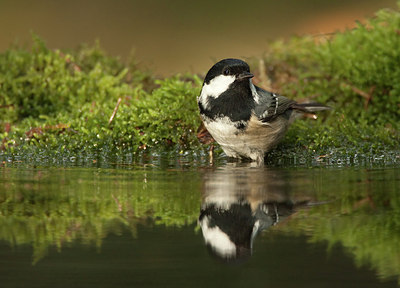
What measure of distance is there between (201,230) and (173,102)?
3.87 m

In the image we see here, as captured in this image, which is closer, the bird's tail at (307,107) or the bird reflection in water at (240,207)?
the bird reflection in water at (240,207)

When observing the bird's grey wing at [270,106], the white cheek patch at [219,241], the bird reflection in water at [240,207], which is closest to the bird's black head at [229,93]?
the bird's grey wing at [270,106]

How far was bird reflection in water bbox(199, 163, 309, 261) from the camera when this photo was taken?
2742 millimetres

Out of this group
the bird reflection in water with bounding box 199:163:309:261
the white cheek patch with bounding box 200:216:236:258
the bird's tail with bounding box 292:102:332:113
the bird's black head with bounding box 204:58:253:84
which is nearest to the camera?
the white cheek patch with bounding box 200:216:236:258

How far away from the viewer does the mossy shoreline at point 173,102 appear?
611 cm

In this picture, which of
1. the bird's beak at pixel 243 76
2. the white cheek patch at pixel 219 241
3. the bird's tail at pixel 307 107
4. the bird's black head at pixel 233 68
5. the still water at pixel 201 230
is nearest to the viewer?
the still water at pixel 201 230

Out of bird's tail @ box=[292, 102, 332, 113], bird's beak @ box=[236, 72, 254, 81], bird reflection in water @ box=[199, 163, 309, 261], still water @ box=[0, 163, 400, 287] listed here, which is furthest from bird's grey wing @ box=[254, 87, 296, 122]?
still water @ box=[0, 163, 400, 287]

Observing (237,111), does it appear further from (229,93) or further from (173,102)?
(173,102)

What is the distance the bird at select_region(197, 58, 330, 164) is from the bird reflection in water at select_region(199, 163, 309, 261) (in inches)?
24.6

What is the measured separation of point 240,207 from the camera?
346 cm

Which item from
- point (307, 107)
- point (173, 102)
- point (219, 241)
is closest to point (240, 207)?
point (219, 241)

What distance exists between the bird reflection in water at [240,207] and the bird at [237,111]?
2.05 ft

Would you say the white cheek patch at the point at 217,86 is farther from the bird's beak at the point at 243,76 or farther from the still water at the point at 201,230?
the still water at the point at 201,230

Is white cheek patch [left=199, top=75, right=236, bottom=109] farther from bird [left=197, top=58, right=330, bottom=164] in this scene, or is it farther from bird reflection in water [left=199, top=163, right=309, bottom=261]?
bird reflection in water [left=199, top=163, right=309, bottom=261]
